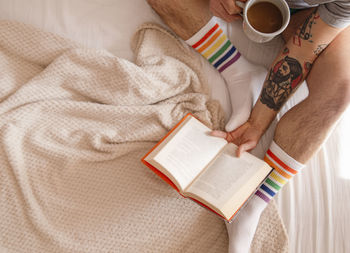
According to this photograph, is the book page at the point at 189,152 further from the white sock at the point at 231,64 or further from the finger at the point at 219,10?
the finger at the point at 219,10

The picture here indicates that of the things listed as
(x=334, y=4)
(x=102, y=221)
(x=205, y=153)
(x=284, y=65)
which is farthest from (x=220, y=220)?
(x=334, y=4)

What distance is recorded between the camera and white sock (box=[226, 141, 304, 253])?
82 cm

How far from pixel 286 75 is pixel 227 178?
14.2 inches

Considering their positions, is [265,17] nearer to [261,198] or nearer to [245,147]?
[245,147]

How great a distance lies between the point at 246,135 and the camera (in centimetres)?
91

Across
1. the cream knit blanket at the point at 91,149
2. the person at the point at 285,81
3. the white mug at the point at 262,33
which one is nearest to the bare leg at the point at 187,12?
the person at the point at 285,81

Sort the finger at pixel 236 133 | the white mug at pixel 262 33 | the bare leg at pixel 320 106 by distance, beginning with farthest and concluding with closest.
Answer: the finger at pixel 236 133 → the bare leg at pixel 320 106 → the white mug at pixel 262 33

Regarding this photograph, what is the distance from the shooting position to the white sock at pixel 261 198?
818 mm

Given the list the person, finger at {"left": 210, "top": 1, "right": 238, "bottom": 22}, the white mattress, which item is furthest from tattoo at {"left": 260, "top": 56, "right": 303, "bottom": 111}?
finger at {"left": 210, "top": 1, "right": 238, "bottom": 22}

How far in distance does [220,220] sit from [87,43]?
28.2 inches

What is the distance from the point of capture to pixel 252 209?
0.84 meters

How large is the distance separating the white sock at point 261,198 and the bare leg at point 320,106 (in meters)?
0.02

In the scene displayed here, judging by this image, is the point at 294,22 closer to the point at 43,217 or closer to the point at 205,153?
the point at 205,153

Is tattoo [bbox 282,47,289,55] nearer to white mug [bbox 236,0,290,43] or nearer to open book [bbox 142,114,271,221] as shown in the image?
white mug [bbox 236,0,290,43]
